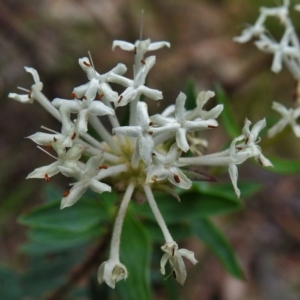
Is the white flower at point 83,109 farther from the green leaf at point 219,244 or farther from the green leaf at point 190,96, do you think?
the green leaf at point 219,244

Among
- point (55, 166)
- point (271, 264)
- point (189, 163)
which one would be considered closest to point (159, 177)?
point (189, 163)

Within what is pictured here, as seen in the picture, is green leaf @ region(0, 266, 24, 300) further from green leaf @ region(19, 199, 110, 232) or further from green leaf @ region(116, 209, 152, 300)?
green leaf @ region(116, 209, 152, 300)

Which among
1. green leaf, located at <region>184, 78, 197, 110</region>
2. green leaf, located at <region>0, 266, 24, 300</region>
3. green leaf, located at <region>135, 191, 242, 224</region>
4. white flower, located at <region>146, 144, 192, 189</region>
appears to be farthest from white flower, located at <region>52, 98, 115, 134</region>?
green leaf, located at <region>0, 266, 24, 300</region>

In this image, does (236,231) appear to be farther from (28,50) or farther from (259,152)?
(259,152)

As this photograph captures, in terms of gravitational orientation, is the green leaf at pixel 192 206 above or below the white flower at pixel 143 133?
below

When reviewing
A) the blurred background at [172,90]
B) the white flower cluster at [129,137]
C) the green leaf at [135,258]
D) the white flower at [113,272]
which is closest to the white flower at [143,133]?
the white flower cluster at [129,137]

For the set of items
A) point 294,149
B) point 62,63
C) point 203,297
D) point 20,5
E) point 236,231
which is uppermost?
point 20,5
